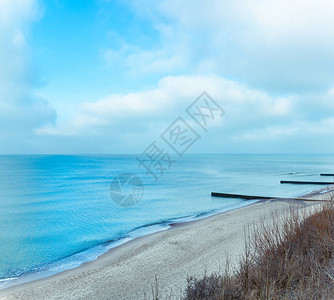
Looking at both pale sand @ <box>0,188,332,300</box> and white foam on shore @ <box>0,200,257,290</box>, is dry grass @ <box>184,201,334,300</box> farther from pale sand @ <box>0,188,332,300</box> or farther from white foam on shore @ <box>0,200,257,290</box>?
white foam on shore @ <box>0,200,257,290</box>

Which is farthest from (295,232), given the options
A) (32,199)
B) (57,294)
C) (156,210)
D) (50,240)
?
(32,199)

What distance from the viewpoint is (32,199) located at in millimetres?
29938

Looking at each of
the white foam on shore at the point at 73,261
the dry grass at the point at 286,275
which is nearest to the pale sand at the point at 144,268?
the white foam on shore at the point at 73,261

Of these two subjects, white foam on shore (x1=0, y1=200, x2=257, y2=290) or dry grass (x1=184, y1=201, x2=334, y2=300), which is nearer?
dry grass (x1=184, y1=201, x2=334, y2=300)

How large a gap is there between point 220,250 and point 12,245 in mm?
10974

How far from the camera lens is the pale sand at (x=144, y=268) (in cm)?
742

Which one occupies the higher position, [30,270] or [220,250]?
[220,250]

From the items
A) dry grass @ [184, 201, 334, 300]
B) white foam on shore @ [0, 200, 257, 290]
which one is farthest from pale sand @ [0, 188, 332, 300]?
dry grass @ [184, 201, 334, 300]

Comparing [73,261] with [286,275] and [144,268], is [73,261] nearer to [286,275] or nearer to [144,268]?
[144,268]

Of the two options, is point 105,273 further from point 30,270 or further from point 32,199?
point 32,199

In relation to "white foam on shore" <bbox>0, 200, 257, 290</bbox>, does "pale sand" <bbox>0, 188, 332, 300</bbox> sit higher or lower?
higher

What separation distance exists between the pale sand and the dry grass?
0.90 meters

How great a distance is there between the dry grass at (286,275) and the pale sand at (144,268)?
2.94ft

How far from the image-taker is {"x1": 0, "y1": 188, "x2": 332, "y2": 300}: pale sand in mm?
7421
